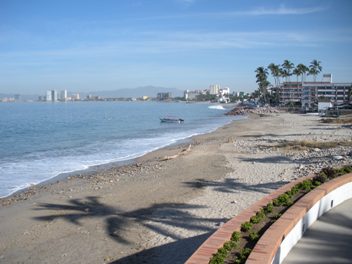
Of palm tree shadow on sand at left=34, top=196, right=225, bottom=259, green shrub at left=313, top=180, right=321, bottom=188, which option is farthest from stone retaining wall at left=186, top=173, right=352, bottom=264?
palm tree shadow on sand at left=34, top=196, right=225, bottom=259

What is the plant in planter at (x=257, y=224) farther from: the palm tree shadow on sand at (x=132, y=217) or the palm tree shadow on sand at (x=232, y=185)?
the palm tree shadow on sand at (x=232, y=185)

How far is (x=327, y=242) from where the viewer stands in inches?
239

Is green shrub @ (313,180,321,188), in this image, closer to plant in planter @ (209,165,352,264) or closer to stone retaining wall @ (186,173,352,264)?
plant in planter @ (209,165,352,264)

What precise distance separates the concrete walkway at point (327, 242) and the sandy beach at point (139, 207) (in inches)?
107

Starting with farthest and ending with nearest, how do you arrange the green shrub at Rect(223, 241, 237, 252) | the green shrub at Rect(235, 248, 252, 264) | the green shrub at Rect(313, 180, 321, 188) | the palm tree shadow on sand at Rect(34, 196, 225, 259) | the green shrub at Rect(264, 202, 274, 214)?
the palm tree shadow on sand at Rect(34, 196, 225, 259) < the green shrub at Rect(313, 180, 321, 188) < the green shrub at Rect(264, 202, 274, 214) < the green shrub at Rect(223, 241, 237, 252) < the green shrub at Rect(235, 248, 252, 264)

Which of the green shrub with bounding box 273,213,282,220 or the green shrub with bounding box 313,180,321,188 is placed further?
the green shrub with bounding box 313,180,321,188

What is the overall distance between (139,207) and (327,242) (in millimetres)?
7183

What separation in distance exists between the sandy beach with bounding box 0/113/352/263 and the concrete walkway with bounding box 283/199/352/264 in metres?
2.72

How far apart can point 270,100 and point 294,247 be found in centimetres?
13117

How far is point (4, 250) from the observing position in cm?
962

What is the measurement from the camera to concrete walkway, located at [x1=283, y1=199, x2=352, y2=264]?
5.50 m

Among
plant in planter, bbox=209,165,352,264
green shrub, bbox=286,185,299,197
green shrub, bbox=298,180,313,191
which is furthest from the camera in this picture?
green shrub, bbox=298,180,313,191

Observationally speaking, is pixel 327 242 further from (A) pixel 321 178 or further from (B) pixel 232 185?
(B) pixel 232 185

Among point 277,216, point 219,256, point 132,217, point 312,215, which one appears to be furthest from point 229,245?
point 132,217
